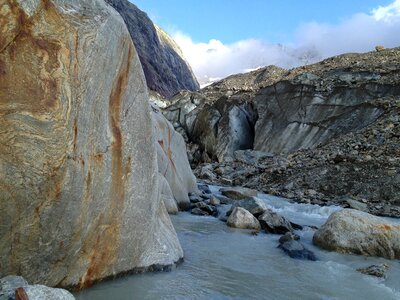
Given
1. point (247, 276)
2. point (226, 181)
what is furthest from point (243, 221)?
point (226, 181)

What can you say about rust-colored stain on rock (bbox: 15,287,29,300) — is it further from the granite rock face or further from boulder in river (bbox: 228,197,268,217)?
the granite rock face

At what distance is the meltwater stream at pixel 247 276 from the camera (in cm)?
510

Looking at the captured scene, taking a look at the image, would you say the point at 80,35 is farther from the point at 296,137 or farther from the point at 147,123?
the point at 296,137

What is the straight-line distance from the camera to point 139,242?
5.36 m

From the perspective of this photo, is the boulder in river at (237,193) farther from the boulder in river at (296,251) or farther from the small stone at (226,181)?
the boulder in river at (296,251)

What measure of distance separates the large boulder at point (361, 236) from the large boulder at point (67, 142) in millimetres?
5030

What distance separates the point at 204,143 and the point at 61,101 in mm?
34191

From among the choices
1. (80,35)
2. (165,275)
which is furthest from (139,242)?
(80,35)

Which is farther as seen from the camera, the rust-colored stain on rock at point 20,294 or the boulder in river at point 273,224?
the boulder in river at point 273,224

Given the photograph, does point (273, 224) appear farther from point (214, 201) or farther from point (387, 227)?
point (214, 201)

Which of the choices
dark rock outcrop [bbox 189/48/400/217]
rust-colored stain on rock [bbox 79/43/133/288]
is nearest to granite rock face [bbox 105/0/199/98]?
dark rock outcrop [bbox 189/48/400/217]

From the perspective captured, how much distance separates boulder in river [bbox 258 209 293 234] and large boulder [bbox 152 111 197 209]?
3016 millimetres

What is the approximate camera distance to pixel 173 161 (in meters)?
13.6

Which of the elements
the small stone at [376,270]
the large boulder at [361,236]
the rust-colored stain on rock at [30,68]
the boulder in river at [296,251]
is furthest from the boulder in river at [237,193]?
the rust-colored stain on rock at [30,68]
